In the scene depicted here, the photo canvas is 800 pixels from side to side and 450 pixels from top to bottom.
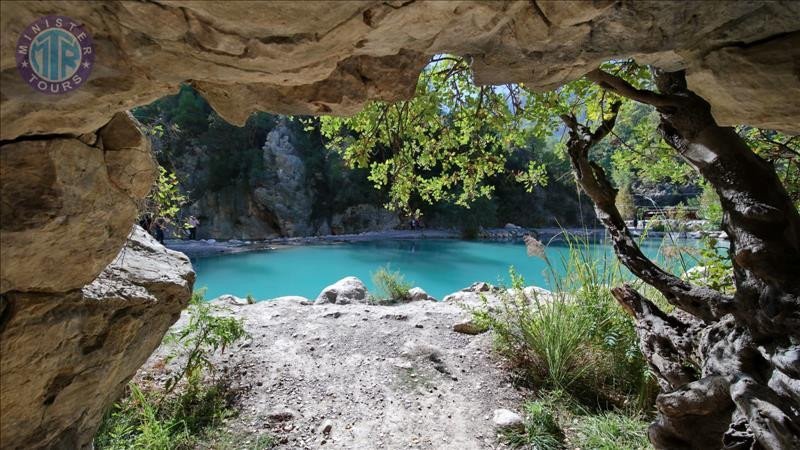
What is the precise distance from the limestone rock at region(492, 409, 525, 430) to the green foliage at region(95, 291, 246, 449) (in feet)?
5.88

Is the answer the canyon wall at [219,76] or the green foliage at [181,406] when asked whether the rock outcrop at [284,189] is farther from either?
the canyon wall at [219,76]

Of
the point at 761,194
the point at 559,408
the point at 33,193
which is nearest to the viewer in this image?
the point at 33,193

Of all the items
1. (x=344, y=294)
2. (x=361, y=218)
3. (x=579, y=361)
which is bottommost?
(x=344, y=294)

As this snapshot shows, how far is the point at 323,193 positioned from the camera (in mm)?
17406

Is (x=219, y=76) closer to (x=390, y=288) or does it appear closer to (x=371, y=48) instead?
(x=371, y=48)

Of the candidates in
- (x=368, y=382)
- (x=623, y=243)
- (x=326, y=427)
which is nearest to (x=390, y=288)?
(x=368, y=382)

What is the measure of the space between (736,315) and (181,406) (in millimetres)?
3096

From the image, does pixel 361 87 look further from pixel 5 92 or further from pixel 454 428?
pixel 454 428

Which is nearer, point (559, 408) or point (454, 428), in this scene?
point (454, 428)

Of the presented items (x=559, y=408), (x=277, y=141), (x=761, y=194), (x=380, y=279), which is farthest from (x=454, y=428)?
(x=277, y=141)

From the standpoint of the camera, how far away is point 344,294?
565 centimetres

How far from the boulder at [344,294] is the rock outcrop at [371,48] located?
4451 millimetres

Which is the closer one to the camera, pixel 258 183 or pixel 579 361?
pixel 579 361

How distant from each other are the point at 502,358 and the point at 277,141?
14580 mm
